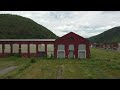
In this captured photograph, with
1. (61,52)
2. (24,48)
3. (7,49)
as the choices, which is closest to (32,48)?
(24,48)

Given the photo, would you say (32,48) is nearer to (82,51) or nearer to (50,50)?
(50,50)

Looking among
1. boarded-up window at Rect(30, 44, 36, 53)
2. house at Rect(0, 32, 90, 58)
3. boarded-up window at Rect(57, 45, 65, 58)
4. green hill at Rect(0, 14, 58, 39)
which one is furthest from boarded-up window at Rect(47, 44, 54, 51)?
green hill at Rect(0, 14, 58, 39)

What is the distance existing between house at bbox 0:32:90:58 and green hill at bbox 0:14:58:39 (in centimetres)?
6596

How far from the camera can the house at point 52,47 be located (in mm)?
53219

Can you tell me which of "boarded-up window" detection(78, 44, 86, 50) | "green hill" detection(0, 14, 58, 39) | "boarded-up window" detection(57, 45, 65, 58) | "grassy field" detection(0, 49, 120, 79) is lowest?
"grassy field" detection(0, 49, 120, 79)

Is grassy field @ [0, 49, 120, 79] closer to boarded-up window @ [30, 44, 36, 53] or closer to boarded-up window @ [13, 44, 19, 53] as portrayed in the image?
boarded-up window @ [30, 44, 36, 53]

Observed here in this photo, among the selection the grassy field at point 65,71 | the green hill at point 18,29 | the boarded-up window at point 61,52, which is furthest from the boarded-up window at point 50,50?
the green hill at point 18,29

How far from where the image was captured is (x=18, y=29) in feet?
438

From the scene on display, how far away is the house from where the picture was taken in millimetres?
53219

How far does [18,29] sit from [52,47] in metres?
82.6
